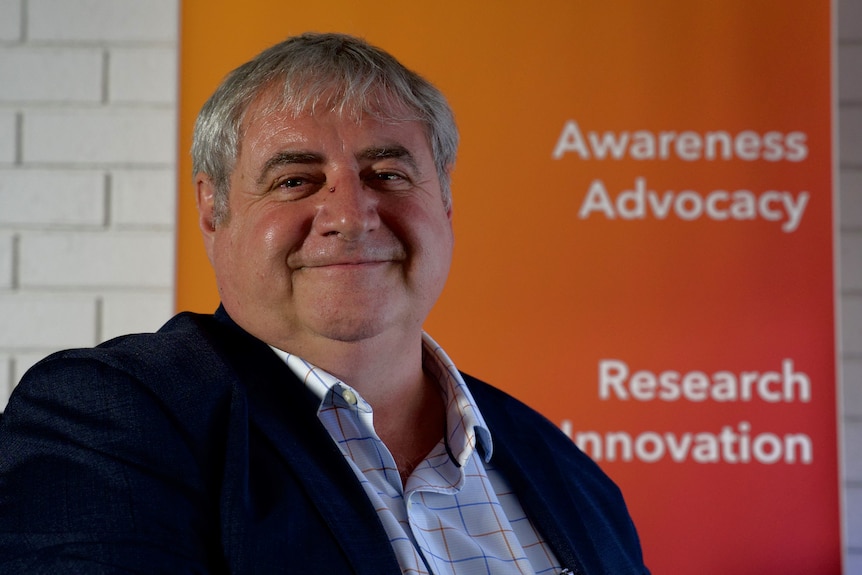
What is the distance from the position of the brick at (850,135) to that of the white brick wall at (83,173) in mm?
1784

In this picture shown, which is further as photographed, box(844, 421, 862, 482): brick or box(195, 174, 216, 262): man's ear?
box(844, 421, 862, 482): brick

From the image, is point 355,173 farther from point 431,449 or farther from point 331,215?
point 431,449

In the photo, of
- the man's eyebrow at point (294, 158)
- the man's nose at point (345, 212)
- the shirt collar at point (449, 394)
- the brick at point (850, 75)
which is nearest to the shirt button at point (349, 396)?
the shirt collar at point (449, 394)

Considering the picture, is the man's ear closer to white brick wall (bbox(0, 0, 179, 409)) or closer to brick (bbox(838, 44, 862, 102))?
white brick wall (bbox(0, 0, 179, 409))

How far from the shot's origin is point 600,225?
2221 mm

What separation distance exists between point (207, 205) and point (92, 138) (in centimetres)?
112

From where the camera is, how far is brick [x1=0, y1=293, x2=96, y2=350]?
2.36 metres

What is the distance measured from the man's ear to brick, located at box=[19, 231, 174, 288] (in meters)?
0.97

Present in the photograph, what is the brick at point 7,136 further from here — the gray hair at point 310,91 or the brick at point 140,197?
the gray hair at point 310,91

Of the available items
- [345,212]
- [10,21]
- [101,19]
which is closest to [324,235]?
[345,212]

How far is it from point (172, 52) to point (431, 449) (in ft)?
4.98

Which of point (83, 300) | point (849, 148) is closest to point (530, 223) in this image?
A: point (849, 148)

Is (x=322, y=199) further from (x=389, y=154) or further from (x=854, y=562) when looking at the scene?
(x=854, y=562)

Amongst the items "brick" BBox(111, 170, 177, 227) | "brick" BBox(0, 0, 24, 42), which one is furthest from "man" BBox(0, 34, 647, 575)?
"brick" BBox(0, 0, 24, 42)
